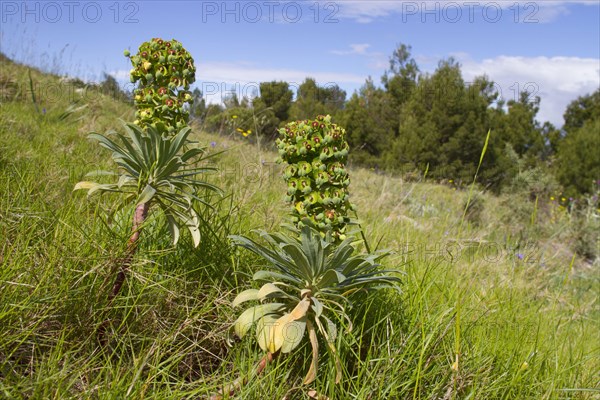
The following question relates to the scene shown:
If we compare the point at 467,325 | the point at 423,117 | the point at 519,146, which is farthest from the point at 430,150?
the point at 467,325

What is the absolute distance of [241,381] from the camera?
65.2 inches

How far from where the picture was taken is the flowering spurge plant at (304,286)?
5.47ft

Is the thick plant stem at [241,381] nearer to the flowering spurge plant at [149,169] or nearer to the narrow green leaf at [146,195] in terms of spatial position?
the flowering spurge plant at [149,169]

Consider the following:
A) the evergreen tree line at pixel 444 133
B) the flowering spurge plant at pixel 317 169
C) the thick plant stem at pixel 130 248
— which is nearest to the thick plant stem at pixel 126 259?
the thick plant stem at pixel 130 248

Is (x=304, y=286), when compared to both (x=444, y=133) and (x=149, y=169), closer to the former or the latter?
(x=149, y=169)

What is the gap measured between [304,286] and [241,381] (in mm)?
398

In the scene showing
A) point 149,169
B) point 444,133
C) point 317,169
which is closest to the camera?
point 317,169

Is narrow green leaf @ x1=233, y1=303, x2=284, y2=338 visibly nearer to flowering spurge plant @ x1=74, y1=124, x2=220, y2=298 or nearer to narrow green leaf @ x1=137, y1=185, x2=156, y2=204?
flowering spurge plant @ x1=74, y1=124, x2=220, y2=298

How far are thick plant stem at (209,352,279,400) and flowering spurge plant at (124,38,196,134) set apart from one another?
96cm

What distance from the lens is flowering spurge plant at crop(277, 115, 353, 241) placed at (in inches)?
70.1

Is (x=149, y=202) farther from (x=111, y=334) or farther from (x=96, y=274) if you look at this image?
(x=111, y=334)

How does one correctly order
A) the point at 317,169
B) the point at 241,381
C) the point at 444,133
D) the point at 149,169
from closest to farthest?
the point at 241,381 < the point at 317,169 < the point at 149,169 < the point at 444,133

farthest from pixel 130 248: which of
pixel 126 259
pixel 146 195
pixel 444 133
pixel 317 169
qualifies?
pixel 444 133

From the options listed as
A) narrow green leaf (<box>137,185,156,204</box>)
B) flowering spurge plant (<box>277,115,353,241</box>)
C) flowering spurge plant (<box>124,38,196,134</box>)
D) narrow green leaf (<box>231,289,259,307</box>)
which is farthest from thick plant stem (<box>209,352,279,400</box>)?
flowering spurge plant (<box>124,38,196,134</box>)
